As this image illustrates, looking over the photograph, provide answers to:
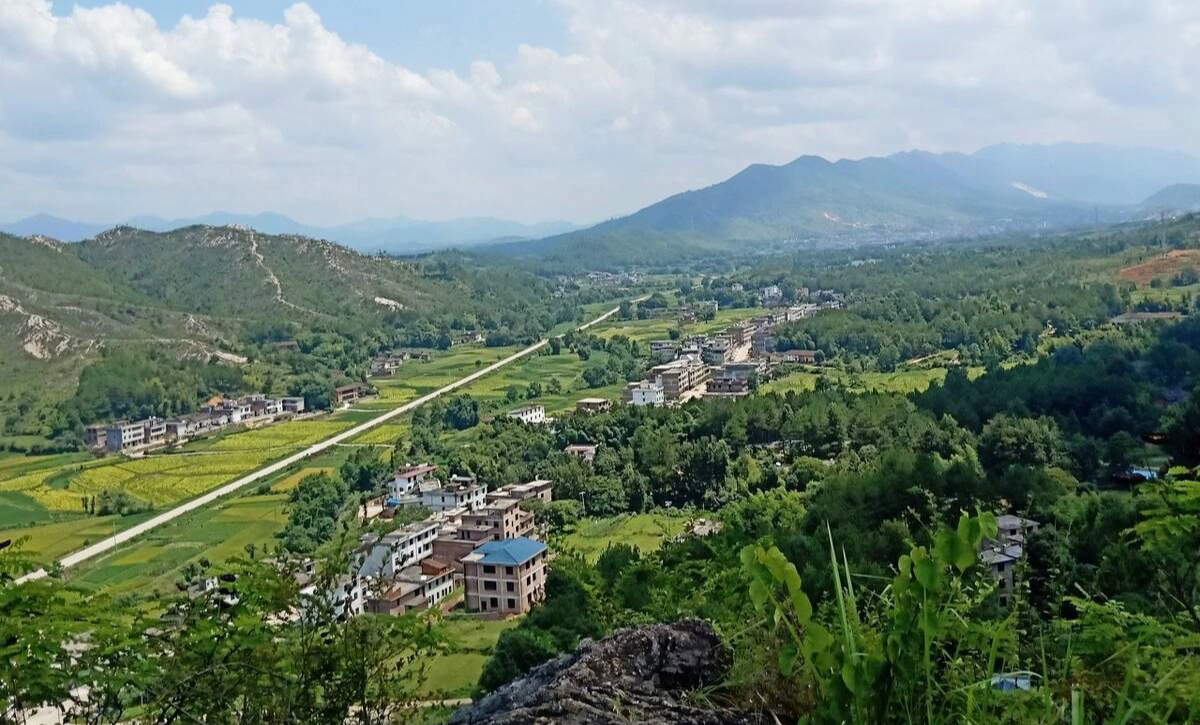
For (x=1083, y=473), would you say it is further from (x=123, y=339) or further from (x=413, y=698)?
(x=123, y=339)

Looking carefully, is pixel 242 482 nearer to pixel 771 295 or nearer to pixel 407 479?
pixel 407 479

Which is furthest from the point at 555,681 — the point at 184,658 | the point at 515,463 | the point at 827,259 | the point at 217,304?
the point at 827,259

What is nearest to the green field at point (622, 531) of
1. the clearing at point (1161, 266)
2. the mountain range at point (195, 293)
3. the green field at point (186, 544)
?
the green field at point (186, 544)

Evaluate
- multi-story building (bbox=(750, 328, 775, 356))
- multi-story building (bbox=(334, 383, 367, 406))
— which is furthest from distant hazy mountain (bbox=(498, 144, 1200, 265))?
multi-story building (bbox=(334, 383, 367, 406))

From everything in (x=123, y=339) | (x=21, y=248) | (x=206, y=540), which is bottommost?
(x=206, y=540)

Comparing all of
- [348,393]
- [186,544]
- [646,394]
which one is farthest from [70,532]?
[348,393]

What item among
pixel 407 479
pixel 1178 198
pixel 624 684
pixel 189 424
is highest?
pixel 1178 198

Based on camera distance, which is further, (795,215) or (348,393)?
(795,215)
